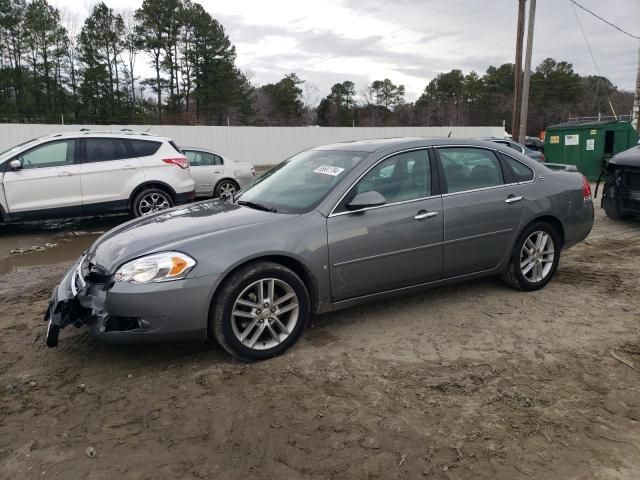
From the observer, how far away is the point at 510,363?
3.60 meters

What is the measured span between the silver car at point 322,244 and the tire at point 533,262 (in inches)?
0.5

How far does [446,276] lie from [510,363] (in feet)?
3.52

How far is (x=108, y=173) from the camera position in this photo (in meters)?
8.77

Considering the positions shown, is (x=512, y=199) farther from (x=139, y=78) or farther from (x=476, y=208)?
(x=139, y=78)

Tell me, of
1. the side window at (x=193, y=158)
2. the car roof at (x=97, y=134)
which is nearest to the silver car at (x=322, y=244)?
the car roof at (x=97, y=134)

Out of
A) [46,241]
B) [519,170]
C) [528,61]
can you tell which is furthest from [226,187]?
[528,61]

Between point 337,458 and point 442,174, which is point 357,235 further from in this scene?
point 337,458

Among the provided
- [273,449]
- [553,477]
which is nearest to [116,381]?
[273,449]

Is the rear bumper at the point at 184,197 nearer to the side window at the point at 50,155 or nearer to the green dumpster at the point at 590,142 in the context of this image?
the side window at the point at 50,155

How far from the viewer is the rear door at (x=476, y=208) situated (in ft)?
14.7

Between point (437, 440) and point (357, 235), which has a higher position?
point (357, 235)

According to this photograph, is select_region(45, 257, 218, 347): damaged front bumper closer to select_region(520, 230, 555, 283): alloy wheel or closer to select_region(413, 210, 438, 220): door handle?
select_region(413, 210, 438, 220): door handle

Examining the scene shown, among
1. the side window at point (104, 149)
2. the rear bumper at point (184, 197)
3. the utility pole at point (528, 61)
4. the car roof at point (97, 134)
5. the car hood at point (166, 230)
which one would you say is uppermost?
the utility pole at point (528, 61)

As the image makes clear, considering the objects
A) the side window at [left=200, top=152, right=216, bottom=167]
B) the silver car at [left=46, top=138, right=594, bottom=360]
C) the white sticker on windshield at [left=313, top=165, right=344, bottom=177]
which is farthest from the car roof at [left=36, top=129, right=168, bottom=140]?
the white sticker on windshield at [left=313, top=165, right=344, bottom=177]
